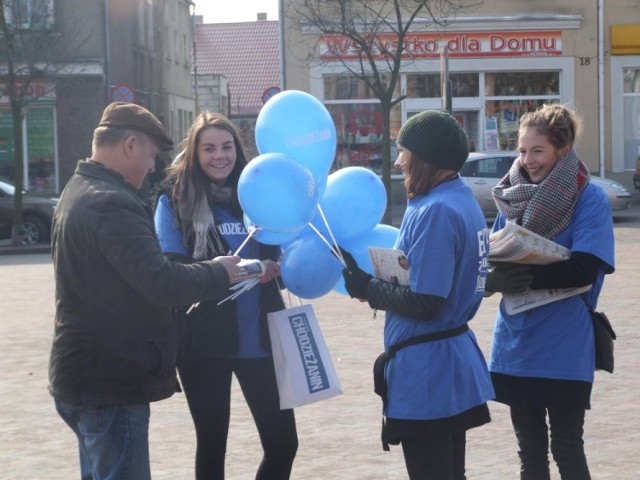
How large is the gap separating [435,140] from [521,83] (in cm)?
2748

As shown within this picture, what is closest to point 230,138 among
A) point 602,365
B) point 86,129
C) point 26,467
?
point 602,365

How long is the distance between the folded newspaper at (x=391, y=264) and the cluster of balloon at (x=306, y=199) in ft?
1.62

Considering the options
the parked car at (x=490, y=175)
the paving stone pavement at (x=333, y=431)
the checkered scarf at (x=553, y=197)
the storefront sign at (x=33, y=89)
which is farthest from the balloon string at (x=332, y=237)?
the storefront sign at (x=33, y=89)

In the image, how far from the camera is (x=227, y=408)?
4680mm

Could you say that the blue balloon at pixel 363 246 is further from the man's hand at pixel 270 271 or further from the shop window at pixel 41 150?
the shop window at pixel 41 150

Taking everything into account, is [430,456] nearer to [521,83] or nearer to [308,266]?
[308,266]

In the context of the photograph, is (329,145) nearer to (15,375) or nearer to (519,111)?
(15,375)

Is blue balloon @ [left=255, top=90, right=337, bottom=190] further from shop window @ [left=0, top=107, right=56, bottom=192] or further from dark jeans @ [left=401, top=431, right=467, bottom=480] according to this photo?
shop window @ [left=0, top=107, right=56, bottom=192]

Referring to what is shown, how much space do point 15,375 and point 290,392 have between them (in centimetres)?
516

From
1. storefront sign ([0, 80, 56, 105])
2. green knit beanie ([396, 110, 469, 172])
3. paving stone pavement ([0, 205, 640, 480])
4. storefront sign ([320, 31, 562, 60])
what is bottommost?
paving stone pavement ([0, 205, 640, 480])

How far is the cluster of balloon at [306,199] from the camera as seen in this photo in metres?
4.39

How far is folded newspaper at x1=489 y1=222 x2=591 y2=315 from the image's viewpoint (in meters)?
4.32

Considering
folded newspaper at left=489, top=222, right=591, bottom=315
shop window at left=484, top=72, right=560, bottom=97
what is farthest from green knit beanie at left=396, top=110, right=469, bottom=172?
shop window at left=484, top=72, right=560, bottom=97

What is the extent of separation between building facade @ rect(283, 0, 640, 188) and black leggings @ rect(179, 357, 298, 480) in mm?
25712
